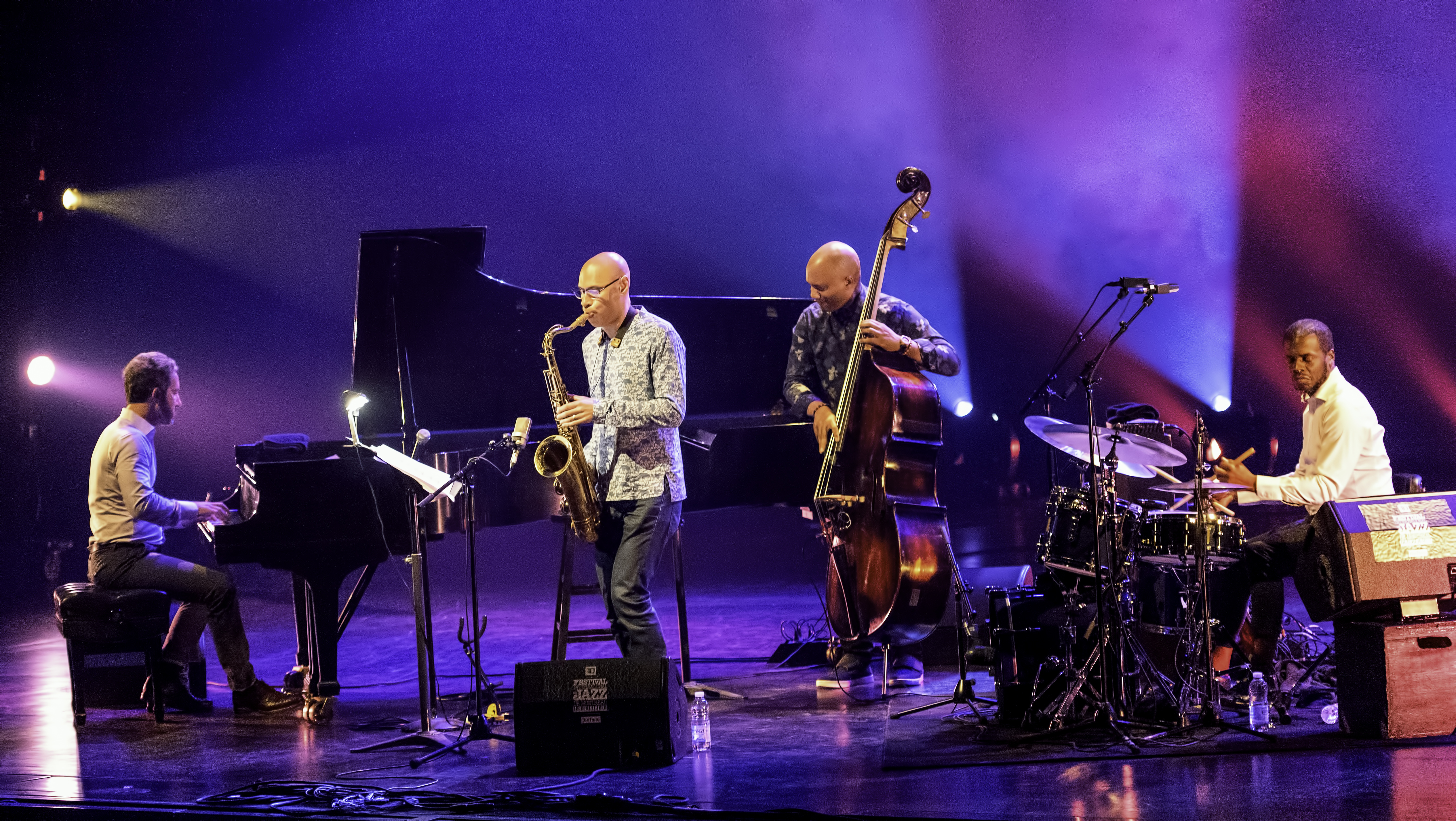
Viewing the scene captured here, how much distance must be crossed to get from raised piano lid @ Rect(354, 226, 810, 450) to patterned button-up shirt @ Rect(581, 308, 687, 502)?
129 centimetres

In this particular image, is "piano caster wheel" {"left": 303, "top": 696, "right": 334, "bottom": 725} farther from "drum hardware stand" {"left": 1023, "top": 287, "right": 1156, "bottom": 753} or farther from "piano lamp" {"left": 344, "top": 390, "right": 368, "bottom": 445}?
"drum hardware stand" {"left": 1023, "top": 287, "right": 1156, "bottom": 753}

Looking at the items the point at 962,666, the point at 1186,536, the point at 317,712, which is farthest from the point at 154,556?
the point at 1186,536

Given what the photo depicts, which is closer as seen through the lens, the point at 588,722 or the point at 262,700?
the point at 588,722

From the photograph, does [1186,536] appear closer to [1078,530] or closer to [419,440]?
[1078,530]

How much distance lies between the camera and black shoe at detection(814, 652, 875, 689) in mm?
5312

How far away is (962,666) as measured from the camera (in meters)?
4.67

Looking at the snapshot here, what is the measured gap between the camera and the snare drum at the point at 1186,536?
162 inches

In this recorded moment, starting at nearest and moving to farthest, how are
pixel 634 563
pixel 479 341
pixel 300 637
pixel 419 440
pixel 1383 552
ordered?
pixel 1383 552 → pixel 634 563 → pixel 419 440 → pixel 300 637 → pixel 479 341

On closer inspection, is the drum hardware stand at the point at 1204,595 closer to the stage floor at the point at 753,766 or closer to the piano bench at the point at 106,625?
the stage floor at the point at 753,766

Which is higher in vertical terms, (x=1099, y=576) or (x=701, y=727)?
(x=1099, y=576)

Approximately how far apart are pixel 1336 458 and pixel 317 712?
4.23 metres

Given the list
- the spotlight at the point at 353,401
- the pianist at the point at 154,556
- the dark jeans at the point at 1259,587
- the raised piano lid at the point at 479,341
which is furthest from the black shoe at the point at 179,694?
the dark jeans at the point at 1259,587

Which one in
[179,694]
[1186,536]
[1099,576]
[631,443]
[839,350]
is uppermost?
[839,350]

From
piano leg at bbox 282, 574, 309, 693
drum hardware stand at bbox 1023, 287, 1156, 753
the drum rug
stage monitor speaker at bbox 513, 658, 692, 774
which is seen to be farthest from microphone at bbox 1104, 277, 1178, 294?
piano leg at bbox 282, 574, 309, 693
